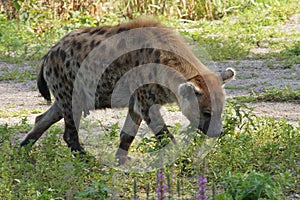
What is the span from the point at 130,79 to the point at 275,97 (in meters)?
2.42

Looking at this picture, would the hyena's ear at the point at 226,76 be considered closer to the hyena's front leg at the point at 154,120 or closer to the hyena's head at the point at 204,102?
the hyena's head at the point at 204,102

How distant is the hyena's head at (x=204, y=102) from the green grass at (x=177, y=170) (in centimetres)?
14

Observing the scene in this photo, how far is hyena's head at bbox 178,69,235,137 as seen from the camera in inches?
218

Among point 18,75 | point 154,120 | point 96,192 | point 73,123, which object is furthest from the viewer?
point 18,75

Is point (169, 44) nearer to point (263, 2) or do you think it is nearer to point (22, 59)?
Answer: point (22, 59)

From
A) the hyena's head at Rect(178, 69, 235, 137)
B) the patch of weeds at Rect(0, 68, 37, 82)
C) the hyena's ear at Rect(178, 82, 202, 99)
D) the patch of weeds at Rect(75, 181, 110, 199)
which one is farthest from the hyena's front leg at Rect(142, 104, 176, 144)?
the patch of weeds at Rect(0, 68, 37, 82)

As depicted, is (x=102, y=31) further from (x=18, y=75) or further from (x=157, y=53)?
A: (x=18, y=75)

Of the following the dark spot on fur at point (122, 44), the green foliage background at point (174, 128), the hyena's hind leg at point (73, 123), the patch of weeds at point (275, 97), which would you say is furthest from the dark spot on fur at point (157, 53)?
the patch of weeds at point (275, 97)

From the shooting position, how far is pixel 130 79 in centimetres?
592

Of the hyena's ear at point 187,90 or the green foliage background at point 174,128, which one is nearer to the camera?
the green foliage background at point 174,128

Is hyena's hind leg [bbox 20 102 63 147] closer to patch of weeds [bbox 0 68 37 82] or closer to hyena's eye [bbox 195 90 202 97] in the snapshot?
hyena's eye [bbox 195 90 202 97]

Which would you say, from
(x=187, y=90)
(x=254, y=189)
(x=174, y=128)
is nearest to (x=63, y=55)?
(x=174, y=128)

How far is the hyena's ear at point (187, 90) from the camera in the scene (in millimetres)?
5469

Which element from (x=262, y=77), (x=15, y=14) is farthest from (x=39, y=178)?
(x=15, y=14)
